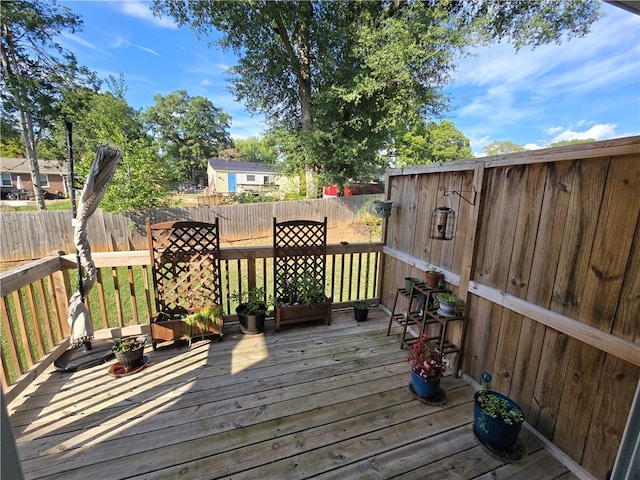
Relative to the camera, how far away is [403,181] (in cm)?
326

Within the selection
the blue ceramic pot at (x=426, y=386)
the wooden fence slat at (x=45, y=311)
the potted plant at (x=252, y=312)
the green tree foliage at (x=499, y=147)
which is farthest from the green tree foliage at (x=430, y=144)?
the wooden fence slat at (x=45, y=311)

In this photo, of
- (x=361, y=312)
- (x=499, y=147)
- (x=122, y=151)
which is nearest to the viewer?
(x=361, y=312)

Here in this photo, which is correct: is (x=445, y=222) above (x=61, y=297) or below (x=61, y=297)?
above

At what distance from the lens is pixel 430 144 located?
16.4 metres

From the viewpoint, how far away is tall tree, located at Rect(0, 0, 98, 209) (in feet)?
27.4

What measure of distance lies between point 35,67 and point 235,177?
48.7 ft

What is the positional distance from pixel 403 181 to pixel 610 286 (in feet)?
6.95

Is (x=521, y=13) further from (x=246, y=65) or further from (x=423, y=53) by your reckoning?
(x=246, y=65)

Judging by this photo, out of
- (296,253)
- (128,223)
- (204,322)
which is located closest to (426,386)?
(296,253)

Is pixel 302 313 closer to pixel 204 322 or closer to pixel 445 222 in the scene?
pixel 204 322

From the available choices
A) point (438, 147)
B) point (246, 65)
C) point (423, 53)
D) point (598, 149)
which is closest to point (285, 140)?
Answer: point (246, 65)

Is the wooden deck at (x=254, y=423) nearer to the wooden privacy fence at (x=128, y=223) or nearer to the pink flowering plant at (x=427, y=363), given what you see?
the pink flowering plant at (x=427, y=363)

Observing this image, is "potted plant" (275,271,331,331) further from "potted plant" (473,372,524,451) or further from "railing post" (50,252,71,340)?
"railing post" (50,252,71,340)

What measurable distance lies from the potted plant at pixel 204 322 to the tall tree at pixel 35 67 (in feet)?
37.0
